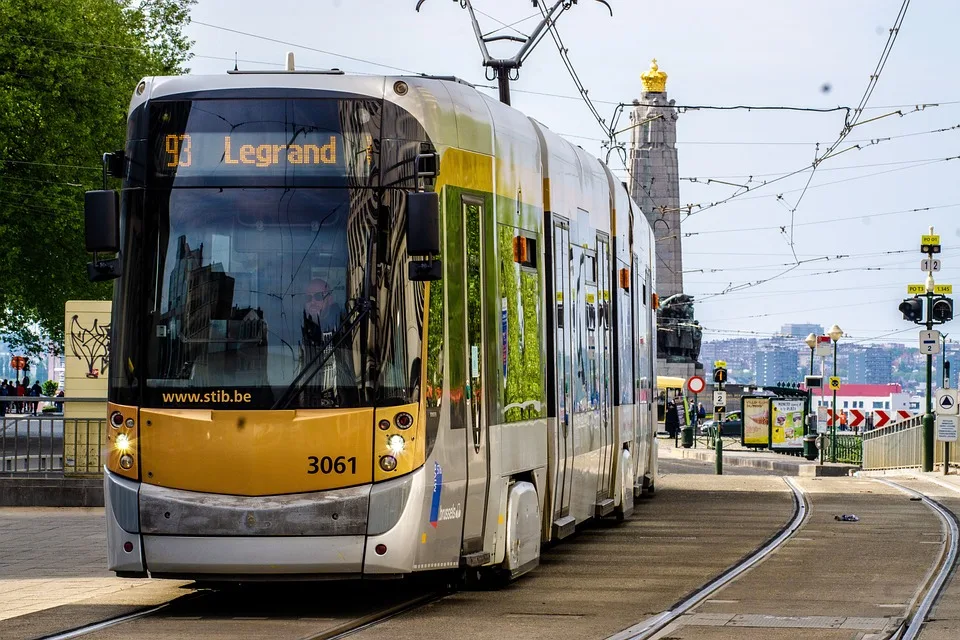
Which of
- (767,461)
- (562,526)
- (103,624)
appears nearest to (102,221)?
(103,624)

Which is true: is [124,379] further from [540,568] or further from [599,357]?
[599,357]

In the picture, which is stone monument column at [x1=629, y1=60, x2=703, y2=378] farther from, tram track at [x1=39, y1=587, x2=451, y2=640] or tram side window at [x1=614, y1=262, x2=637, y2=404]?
tram track at [x1=39, y1=587, x2=451, y2=640]

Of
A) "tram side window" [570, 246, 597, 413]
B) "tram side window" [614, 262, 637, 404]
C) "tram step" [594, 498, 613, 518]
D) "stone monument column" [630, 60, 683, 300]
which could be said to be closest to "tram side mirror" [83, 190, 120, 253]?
"tram side window" [570, 246, 597, 413]

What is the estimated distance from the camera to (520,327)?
1298cm

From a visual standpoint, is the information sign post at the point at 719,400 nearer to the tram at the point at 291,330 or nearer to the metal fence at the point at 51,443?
the metal fence at the point at 51,443

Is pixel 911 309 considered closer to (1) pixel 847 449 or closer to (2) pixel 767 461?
(2) pixel 767 461

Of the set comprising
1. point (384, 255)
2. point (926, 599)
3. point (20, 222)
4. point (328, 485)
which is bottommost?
point (926, 599)

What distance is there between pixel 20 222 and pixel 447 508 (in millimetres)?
33760

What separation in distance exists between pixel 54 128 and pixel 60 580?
30206mm

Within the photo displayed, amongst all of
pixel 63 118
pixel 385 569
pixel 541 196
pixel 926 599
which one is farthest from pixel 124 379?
pixel 63 118

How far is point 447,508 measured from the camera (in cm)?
1130

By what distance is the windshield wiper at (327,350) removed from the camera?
35.5 feet

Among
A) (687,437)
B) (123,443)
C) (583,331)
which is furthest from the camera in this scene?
(687,437)

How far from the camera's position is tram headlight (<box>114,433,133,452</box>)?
11000 mm
